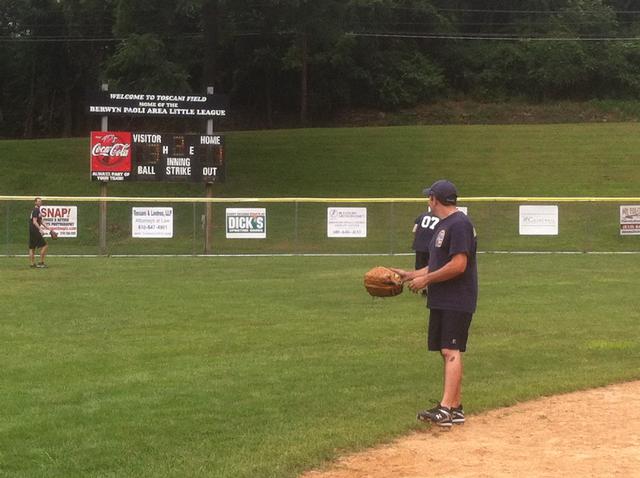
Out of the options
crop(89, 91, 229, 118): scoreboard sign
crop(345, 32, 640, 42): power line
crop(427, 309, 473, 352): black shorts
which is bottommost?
crop(427, 309, 473, 352): black shorts

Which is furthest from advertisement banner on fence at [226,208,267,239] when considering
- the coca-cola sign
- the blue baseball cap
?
the blue baseball cap

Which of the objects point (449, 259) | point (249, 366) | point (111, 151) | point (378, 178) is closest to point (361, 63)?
point (378, 178)

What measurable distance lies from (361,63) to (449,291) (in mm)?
55689

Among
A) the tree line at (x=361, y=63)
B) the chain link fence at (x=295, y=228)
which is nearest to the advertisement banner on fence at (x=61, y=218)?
the chain link fence at (x=295, y=228)

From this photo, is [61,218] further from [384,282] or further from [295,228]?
[384,282]

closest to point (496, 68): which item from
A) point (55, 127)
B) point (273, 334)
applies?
point (55, 127)

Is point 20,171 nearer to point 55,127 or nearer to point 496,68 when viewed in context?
point 55,127

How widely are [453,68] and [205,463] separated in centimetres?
6068

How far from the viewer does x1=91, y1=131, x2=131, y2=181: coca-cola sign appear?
2694cm

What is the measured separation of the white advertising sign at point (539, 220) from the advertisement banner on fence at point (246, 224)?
893cm

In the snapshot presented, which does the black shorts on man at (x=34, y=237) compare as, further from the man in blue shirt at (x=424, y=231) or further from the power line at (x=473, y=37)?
the power line at (x=473, y=37)

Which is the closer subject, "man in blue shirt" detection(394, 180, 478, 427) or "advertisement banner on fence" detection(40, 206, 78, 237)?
"man in blue shirt" detection(394, 180, 478, 427)

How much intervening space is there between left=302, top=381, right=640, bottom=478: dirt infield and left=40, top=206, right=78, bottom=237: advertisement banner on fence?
23.3m

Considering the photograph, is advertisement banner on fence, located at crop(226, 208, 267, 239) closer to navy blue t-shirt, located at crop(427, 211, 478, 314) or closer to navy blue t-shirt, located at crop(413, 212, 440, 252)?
navy blue t-shirt, located at crop(413, 212, 440, 252)
